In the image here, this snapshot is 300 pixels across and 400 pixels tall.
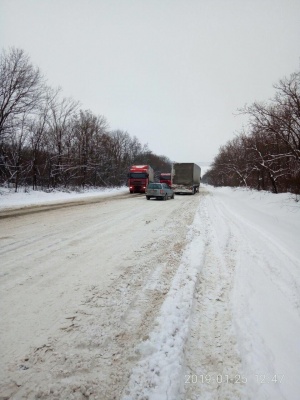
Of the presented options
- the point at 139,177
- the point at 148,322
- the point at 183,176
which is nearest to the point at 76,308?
the point at 148,322

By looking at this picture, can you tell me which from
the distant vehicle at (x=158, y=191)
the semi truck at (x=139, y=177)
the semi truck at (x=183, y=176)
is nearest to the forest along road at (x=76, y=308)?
the distant vehicle at (x=158, y=191)

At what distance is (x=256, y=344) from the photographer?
8.30ft

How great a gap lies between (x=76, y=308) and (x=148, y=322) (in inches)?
41.1

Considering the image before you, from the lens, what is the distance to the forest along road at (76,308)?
6.71 feet

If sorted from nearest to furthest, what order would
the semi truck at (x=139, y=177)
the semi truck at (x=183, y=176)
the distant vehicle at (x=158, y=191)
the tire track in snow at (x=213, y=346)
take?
the tire track in snow at (x=213, y=346) < the distant vehicle at (x=158, y=191) < the semi truck at (x=183, y=176) < the semi truck at (x=139, y=177)

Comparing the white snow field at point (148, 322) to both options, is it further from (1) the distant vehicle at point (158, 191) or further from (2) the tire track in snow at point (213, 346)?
(1) the distant vehicle at point (158, 191)

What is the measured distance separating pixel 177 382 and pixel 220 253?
148 inches

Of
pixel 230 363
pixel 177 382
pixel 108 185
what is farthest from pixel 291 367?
pixel 108 185

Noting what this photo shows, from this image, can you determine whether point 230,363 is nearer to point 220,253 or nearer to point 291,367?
point 291,367
